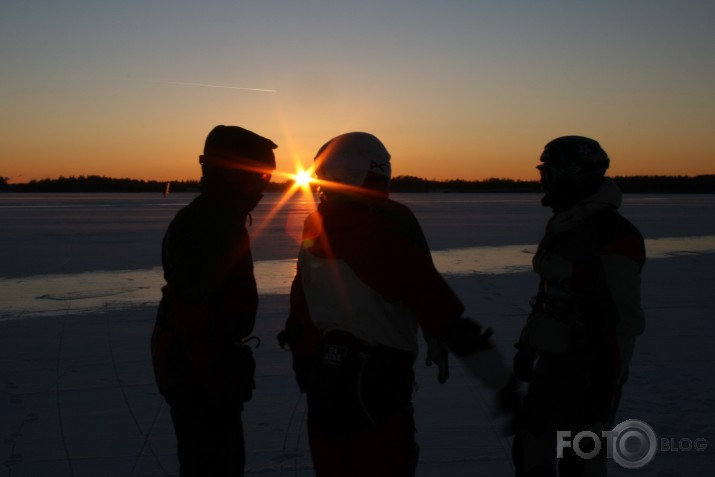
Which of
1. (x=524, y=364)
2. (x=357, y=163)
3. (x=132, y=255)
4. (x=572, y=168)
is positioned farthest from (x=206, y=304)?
(x=132, y=255)

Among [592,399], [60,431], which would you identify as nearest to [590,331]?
[592,399]

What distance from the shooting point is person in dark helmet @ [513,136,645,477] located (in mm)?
2812

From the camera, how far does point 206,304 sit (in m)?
2.68

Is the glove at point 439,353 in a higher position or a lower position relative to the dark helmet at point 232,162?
lower

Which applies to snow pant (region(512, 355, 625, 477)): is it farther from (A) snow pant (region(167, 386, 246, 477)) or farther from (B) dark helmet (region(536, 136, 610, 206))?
(A) snow pant (region(167, 386, 246, 477))

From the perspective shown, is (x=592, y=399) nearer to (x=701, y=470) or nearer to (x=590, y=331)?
(x=590, y=331)

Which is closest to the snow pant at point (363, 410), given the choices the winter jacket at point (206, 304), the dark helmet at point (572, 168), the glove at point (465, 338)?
the glove at point (465, 338)

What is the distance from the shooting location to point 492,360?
7.57 feet

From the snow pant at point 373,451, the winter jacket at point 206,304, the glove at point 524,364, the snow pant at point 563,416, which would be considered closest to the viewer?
the snow pant at point 373,451

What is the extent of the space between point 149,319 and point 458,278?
4683 millimetres

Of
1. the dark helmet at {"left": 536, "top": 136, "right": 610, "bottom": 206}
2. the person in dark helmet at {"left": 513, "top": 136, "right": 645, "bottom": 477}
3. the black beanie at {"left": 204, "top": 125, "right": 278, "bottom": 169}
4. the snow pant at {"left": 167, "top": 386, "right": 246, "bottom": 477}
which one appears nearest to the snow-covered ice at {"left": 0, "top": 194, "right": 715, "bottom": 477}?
the person in dark helmet at {"left": 513, "top": 136, "right": 645, "bottom": 477}

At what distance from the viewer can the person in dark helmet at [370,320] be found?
7.67ft

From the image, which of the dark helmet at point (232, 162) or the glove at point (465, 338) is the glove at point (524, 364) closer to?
the glove at point (465, 338)

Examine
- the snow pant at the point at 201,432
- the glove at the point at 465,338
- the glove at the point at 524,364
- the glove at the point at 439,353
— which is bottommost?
the snow pant at the point at 201,432
